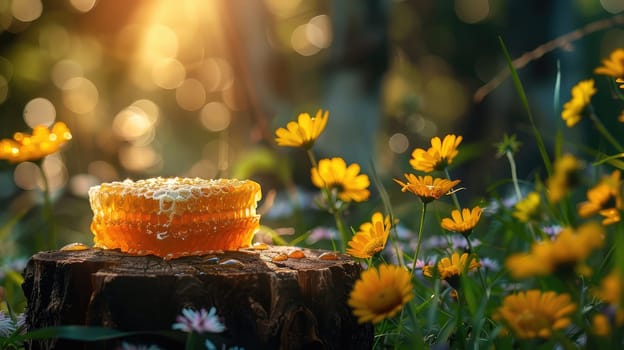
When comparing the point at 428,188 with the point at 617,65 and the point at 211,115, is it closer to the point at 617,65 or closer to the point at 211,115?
the point at 617,65

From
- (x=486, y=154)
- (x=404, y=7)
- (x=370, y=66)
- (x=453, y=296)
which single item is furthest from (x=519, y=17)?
(x=453, y=296)

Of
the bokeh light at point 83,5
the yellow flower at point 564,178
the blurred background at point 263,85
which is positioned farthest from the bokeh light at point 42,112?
the yellow flower at point 564,178

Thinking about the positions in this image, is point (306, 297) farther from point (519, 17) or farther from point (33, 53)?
point (33, 53)

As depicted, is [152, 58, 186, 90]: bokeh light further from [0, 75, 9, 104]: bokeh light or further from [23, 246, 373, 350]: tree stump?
[23, 246, 373, 350]: tree stump

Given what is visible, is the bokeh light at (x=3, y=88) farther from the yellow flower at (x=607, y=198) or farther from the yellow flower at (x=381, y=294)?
the yellow flower at (x=607, y=198)

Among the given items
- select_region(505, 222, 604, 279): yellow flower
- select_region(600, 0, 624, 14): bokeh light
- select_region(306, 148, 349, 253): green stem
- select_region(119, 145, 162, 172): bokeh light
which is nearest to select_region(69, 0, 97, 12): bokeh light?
select_region(119, 145, 162, 172): bokeh light

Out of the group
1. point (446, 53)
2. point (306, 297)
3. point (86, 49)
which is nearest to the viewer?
point (306, 297)
